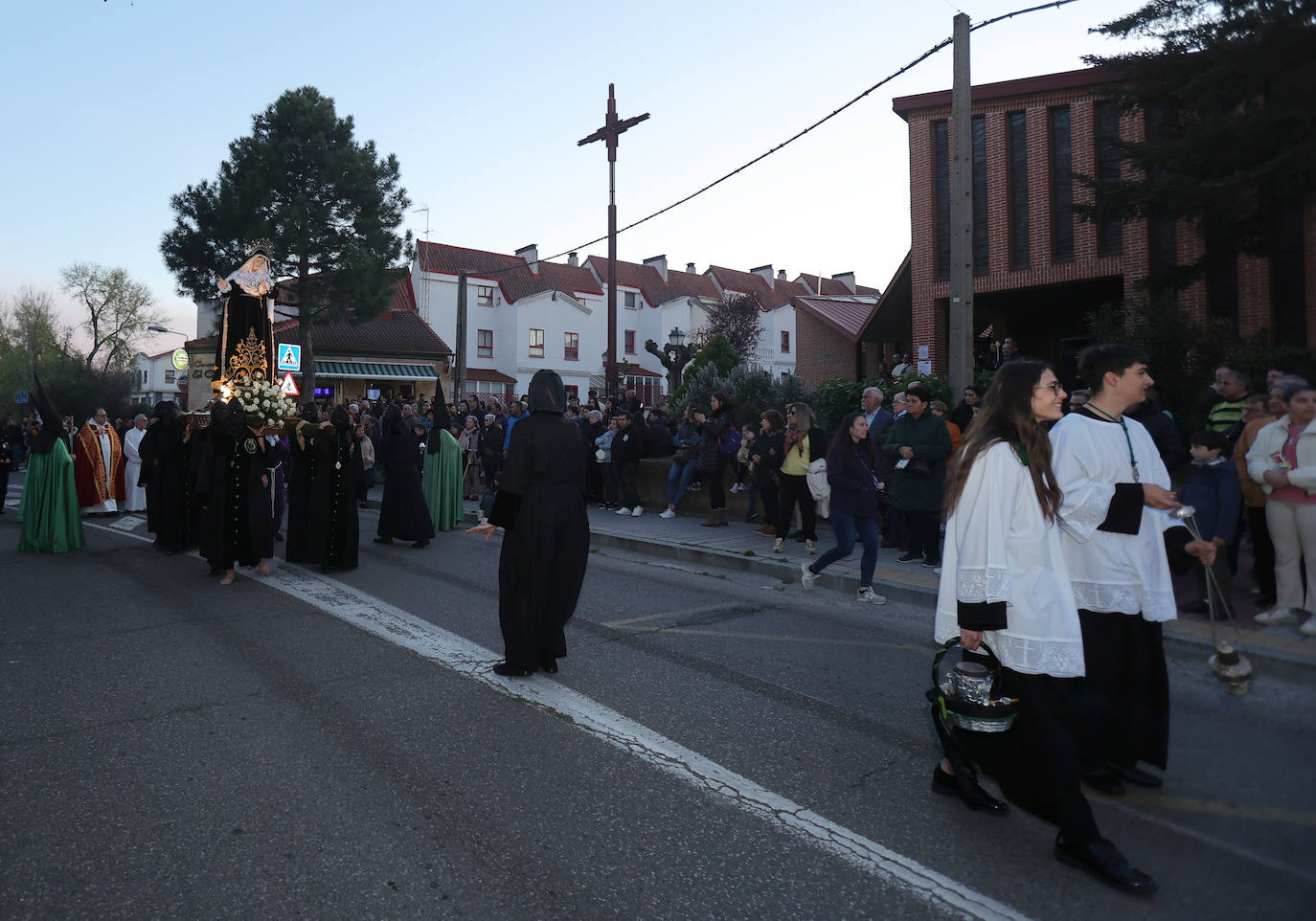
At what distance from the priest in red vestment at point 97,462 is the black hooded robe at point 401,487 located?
685cm

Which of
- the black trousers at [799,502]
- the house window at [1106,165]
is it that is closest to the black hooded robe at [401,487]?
the black trousers at [799,502]

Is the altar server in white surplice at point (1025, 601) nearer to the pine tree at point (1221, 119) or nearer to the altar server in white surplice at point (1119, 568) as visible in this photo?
the altar server in white surplice at point (1119, 568)

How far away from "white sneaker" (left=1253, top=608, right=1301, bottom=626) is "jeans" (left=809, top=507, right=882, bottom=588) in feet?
9.29

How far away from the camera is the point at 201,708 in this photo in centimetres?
496

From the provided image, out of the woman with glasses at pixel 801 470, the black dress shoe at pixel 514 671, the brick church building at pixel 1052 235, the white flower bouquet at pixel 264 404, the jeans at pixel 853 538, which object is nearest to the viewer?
the black dress shoe at pixel 514 671

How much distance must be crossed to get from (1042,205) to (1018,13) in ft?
38.7

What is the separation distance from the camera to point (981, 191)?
22.4m

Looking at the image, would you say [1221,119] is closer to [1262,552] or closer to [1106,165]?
[1106,165]

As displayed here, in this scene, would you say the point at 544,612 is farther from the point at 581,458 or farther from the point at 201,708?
the point at 201,708

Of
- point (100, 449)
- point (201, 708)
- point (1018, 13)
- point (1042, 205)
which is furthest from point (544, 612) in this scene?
point (1042, 205)

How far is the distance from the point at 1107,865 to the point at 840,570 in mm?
6038

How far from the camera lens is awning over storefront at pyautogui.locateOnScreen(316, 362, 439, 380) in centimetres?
4572

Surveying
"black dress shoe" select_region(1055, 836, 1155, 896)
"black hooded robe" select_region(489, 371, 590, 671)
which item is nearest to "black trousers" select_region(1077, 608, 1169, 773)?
"black dress shoe" select_region(1055, 836, 1155, 896)

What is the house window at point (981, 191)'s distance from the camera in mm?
22266
